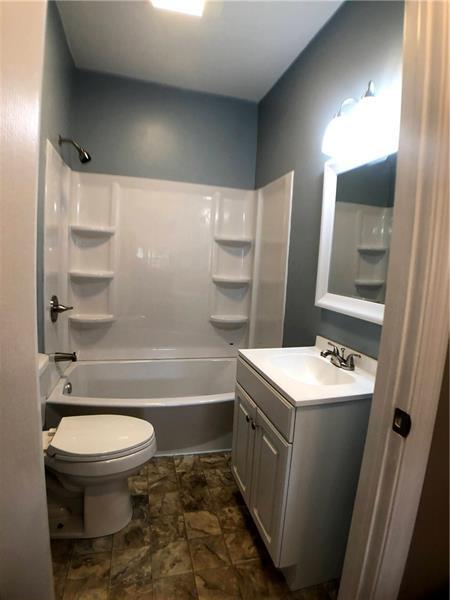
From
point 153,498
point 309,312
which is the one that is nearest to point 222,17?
point 309,312

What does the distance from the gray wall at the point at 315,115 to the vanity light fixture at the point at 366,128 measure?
9 centimetres

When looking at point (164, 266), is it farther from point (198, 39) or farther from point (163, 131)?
point (198, 39)

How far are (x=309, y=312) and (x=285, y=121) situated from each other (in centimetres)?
139

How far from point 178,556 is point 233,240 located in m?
2.18

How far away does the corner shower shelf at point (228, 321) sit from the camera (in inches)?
109

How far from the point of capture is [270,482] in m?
1.25

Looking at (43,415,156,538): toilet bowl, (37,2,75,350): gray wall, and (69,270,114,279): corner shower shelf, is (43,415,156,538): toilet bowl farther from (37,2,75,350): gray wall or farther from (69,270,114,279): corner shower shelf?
(69,270,114,279): corner shower shelf

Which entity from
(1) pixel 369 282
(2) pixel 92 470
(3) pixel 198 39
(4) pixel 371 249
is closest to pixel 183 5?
(3) pixel 198 39

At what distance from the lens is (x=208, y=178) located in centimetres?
266

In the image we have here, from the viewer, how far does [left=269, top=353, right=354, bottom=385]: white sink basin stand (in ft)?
4.89

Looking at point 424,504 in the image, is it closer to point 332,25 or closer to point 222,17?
point 332,25

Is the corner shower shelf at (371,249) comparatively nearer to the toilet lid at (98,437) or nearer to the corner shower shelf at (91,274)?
the toilet lid at (98,437)

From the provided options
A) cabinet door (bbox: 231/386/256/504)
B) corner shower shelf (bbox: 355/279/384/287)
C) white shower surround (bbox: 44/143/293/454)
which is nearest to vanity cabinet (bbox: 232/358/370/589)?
cabinet door (bbox: 231/386/256/504)

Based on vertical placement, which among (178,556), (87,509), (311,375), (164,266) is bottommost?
(178,556)
